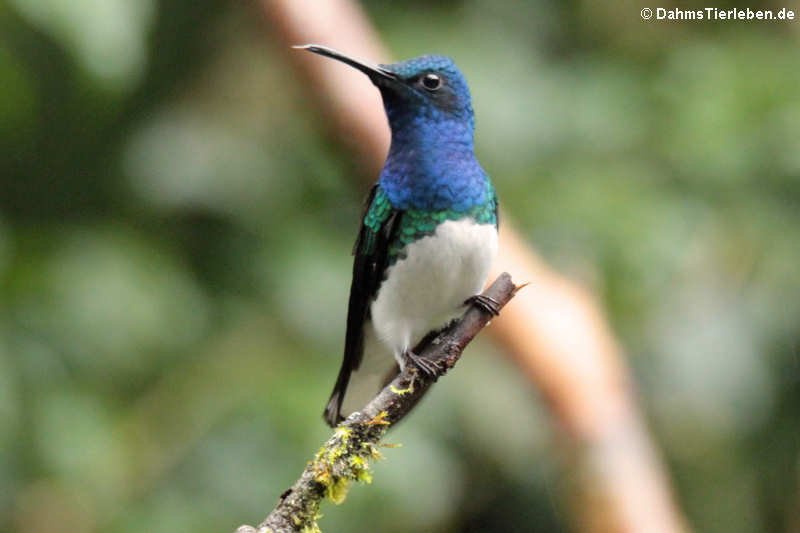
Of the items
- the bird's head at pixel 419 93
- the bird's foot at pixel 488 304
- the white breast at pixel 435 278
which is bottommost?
the bird's foot at pixel 488 304

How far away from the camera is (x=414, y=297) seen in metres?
2.90

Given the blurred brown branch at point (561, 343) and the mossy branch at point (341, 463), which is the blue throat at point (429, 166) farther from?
the blurred brown branch at point (561, 343)

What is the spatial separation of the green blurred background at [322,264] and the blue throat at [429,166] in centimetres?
118

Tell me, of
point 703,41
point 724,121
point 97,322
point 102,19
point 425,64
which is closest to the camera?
point 425,64

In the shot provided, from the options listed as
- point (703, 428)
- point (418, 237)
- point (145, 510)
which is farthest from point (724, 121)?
point (145, 510)

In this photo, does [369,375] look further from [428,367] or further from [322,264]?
[322,264]

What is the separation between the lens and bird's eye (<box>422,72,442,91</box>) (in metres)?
2.84

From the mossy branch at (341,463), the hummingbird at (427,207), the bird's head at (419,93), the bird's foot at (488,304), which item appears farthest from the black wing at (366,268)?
the mossy branch at (341,463)

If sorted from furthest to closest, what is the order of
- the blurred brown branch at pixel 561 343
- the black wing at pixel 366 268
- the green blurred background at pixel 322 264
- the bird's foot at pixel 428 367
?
the green blurred background at pixel 322 264
the blurred brown branch at pixel 561 343
the black wing at pixel 366 268
the bird's foot at pixel 428 367

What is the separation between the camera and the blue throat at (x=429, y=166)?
282 cm

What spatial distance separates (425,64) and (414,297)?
0.65 meters

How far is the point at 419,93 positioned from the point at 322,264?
186 cm

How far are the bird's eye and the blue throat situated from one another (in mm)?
59

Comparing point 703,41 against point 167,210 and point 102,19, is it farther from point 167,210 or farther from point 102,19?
point 102,19
